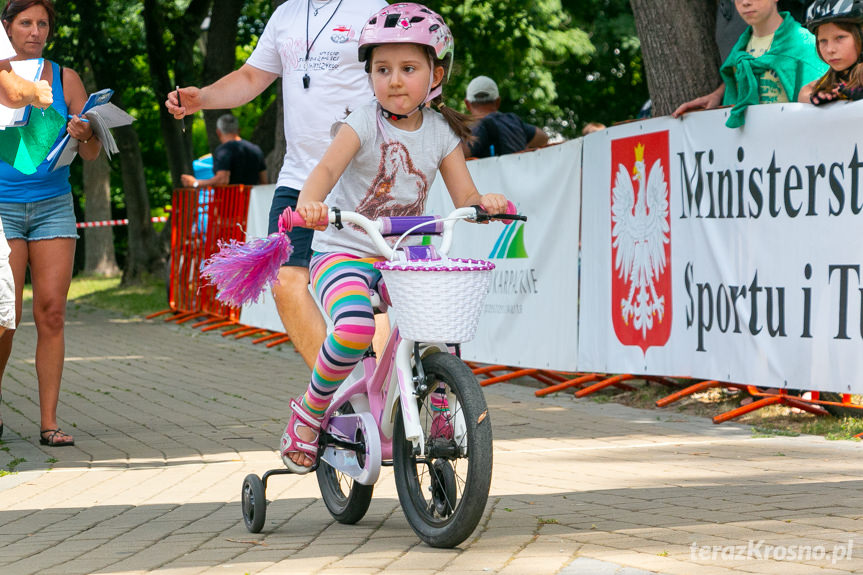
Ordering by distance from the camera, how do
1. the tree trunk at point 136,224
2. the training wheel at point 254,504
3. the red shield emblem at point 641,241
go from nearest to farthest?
the training wheel at point 254,504, the red shield emblem at point 641,241, the tree trunk at point 136,224

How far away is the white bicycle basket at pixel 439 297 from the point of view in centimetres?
412

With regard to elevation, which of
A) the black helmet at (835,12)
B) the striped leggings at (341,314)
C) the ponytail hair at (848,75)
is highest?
the black helmet at (835,12)

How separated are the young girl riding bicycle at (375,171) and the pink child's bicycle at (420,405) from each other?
0.31 feet

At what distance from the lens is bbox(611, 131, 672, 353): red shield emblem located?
834 cm

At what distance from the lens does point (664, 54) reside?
9.16 metres

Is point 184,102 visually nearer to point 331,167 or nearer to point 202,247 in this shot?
point 331,167

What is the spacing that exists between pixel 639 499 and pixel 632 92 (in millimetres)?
28714

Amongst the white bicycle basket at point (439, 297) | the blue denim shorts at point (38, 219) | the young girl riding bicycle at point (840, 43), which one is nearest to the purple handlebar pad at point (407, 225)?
the white bicycle basket at point (439, 297)

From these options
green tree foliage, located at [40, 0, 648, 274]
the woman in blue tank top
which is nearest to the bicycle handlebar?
the woman in blue tank top

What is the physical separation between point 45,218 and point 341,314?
10.2 feet

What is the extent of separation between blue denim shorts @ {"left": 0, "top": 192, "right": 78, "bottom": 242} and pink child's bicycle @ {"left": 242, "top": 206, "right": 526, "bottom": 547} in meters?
2.76

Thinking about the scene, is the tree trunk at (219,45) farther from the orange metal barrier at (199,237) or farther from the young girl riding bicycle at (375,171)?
the young girl riding bicycle at (375,171)

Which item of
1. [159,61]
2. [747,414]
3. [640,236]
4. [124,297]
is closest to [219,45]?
[159,61]

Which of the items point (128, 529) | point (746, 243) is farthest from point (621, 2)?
point (128, 529)
